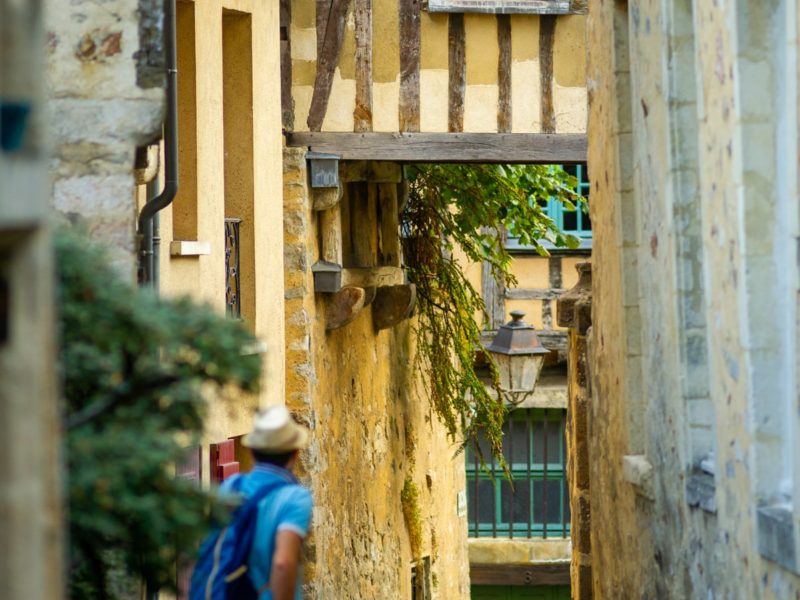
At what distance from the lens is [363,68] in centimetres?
1039

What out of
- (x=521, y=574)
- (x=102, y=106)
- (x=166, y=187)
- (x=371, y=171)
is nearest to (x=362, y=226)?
(x=371, y=171)

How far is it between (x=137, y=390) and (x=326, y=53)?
7095 millimetres

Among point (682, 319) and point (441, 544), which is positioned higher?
point (682, 319)

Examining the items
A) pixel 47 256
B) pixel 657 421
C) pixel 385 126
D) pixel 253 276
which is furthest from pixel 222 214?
pixel 47 256

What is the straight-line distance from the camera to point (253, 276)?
9.46 m

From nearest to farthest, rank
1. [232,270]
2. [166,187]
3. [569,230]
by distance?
1. [166,187]
2. [232,270]
3. [569,230]

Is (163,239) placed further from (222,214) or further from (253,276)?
(253,276)

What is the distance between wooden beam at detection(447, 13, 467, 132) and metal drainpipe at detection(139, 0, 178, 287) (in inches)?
133

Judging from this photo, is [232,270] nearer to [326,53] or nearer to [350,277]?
[326,53]

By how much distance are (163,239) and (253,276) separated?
1.58 meters

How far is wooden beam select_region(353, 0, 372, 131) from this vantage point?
34.1ft

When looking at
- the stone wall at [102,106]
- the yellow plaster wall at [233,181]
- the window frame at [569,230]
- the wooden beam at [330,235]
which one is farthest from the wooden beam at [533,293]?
the stone wall at [102,106]

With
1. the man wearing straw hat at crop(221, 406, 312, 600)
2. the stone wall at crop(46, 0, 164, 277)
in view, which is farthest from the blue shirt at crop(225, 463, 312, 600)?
the stone wall at crop(46, 0, 164, 277)

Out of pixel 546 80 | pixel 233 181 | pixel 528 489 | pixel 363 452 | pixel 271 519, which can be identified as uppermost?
pixel 546 80
